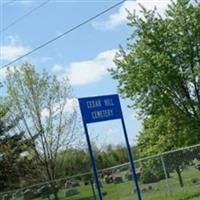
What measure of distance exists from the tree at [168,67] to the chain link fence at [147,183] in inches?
376

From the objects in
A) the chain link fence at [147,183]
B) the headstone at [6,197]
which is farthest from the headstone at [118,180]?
the headstone at [6,197]

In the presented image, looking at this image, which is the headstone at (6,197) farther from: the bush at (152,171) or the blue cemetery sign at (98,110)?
the blue cemetery sign at (98,110)

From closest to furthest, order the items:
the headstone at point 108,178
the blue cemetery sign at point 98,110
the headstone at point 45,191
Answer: the blue cemetery sign at point 98,110, the headstone at point 108,178, the headstone at point 45,191

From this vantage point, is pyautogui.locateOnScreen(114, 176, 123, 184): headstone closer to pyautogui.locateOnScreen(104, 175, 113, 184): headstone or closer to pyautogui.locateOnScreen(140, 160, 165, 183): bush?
pyautogui.locateOnScreen(104, 175, 113, 184): headstone

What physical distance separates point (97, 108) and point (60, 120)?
2195cm

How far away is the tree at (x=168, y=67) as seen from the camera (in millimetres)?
35094

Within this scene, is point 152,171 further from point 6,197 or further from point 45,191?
point 6,197

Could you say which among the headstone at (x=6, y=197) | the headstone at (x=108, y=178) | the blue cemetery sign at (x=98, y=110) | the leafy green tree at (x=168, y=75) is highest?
the leafy green tree at (x=168, y=75)

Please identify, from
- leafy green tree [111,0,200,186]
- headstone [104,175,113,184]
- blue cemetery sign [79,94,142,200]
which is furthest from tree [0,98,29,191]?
blue cemetery sign [79,94,142,200]

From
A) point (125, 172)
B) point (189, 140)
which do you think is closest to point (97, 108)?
point (125, 172)

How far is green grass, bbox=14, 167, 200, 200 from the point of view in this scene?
22.4 meters

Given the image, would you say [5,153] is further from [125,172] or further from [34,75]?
[125,172]

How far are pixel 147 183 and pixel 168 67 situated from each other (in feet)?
38.1

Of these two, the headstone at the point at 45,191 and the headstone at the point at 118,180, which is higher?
the headstone at the point at 45,191
